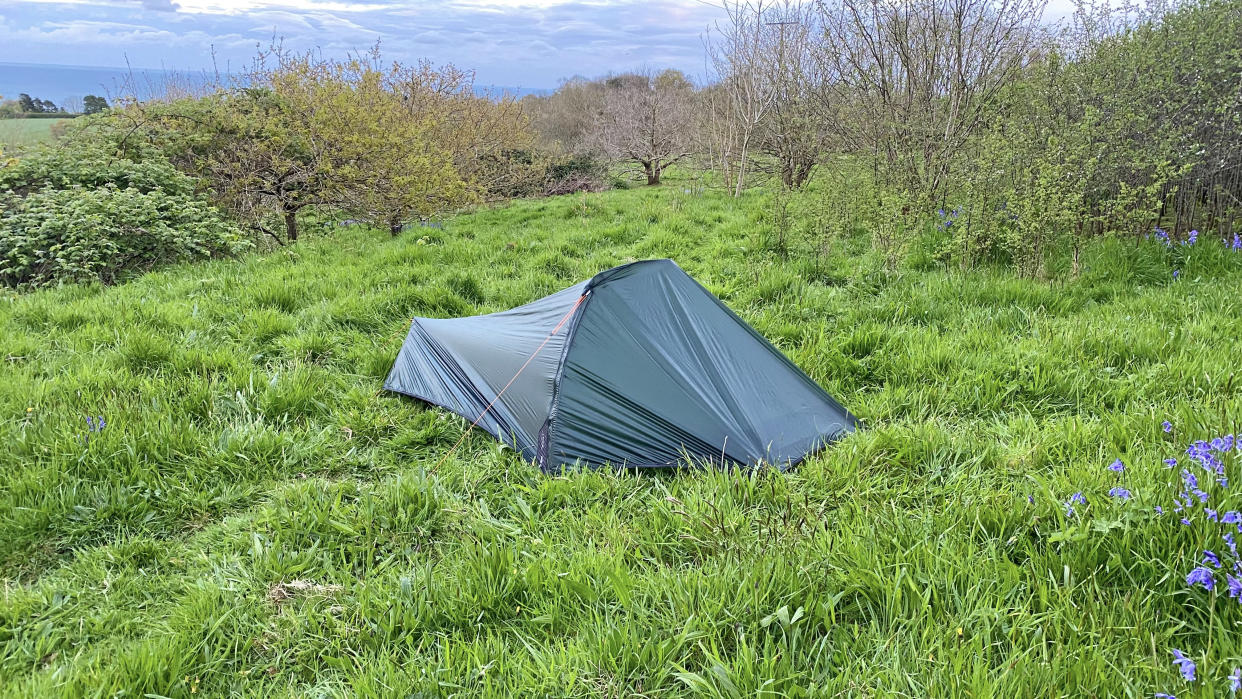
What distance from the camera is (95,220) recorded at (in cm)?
591

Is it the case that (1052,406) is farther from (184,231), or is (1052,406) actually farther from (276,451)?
(184,231)

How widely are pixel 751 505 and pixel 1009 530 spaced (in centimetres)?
86

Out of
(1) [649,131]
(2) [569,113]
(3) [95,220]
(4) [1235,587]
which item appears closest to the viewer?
(4) [1235,587]

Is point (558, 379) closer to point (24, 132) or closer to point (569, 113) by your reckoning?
point (24, 132)

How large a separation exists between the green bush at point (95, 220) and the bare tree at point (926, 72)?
7.22 meters

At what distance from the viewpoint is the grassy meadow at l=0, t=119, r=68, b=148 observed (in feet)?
24.1

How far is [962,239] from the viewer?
17.2 feet

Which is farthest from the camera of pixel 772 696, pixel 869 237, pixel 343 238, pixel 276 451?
pixel 343 238

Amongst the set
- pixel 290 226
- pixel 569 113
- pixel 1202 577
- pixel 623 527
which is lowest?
pixel 623 527

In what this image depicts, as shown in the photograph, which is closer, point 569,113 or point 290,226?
point 290,226

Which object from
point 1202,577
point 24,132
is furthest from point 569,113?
point 1202,577

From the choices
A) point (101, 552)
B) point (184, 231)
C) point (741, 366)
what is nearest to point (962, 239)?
point (741, 366)

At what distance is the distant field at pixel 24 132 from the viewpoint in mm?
7438

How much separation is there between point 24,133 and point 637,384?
10.0 m
